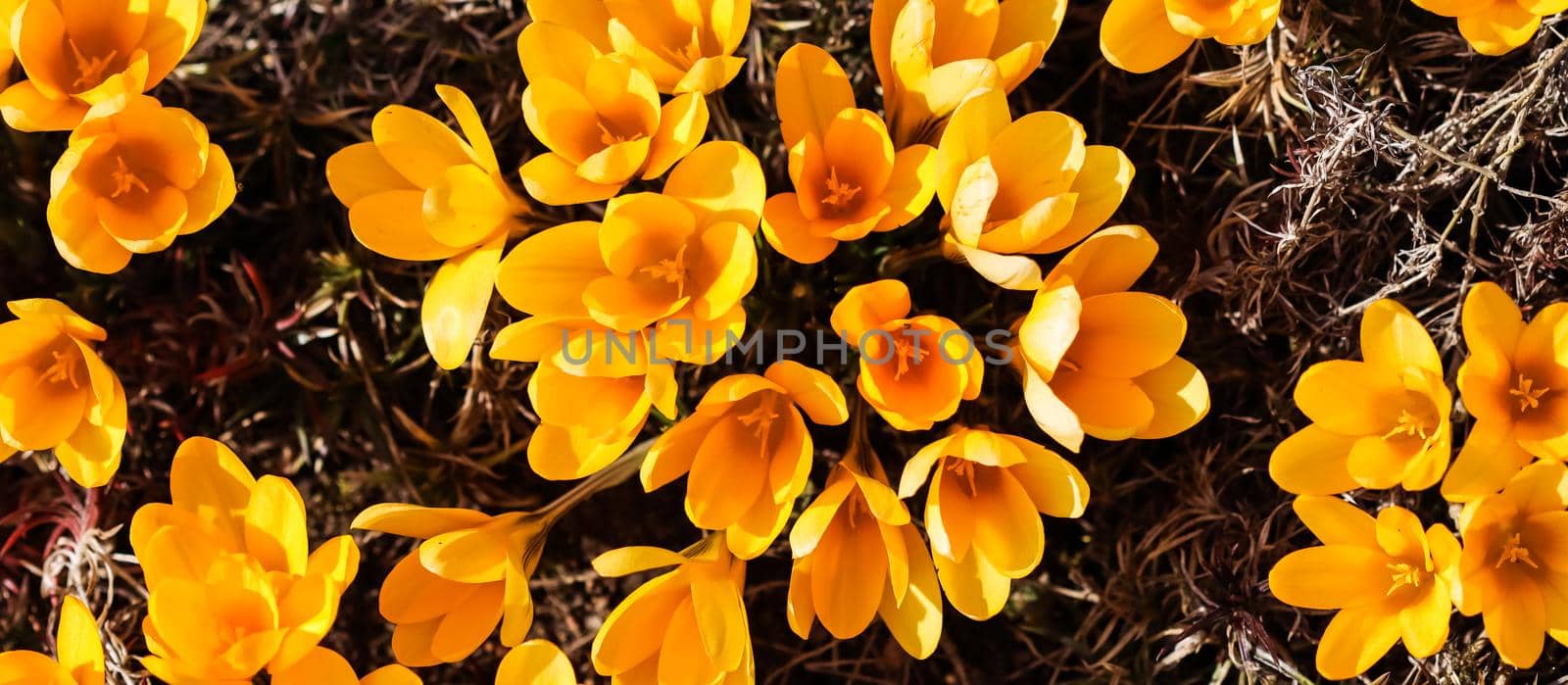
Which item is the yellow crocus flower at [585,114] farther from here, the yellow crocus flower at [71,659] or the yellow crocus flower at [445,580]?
the yellow crocus flower at [71,659]

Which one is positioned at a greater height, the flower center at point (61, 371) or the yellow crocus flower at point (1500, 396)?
the yellow crocus flower at point (1500, 396)

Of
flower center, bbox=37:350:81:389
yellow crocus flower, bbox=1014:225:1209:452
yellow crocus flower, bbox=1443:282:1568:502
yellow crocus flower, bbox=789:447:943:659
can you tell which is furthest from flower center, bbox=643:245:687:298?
yellow crocus flower, bbox=1443:282:1568:502

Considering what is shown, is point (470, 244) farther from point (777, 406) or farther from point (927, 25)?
point (927, 25)

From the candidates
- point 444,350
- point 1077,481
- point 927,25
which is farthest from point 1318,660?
point 444,350

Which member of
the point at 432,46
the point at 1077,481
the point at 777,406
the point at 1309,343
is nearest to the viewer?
the point at 1077,481

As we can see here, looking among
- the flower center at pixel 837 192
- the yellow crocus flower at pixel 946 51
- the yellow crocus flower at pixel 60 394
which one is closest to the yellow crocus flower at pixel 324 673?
the yellow crocus flower at pixel 60 394

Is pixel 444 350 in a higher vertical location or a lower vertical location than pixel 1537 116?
lower
